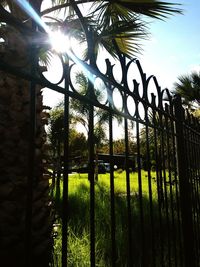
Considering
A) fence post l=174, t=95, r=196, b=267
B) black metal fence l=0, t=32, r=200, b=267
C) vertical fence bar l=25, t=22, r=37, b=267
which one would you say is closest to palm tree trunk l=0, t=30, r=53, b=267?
black metal fence l=0, t=32, r=200, b=267

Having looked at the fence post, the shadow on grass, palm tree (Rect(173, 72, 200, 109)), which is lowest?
the shadow on grass

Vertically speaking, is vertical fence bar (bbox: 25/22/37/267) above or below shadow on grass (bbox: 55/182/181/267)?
above

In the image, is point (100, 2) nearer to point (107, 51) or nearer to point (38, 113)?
point (107, 51)

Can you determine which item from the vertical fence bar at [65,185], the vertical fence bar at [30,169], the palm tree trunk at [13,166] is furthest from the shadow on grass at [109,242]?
the vertical fence bar at [30,169]

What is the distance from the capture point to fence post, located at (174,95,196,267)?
2.18m

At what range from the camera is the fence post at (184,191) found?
2.18 metres

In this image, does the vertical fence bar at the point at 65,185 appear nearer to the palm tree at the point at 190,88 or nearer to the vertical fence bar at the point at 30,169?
the vertical fence bar at the point at 30,169

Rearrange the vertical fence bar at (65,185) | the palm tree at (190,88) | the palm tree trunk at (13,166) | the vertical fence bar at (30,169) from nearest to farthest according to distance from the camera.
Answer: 1. the vertical fence bar at (30,169)
2. the vertical fence bar at (65,185)
3. the palm tree trunk at (13,166)
4. the palm tree at (190,88)

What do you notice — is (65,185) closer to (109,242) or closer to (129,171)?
(129,171)

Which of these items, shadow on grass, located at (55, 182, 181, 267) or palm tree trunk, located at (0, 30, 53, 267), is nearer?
palm tree trunk, located at (0, 30, 53, 267)

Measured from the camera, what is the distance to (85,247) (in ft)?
9.85

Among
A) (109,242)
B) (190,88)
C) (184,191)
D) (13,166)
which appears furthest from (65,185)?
(190,88)

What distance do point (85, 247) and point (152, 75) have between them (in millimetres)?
1980

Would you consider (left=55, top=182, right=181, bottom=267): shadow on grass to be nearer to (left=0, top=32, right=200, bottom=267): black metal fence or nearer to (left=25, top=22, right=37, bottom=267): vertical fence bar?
(left=0, top=32, right=200, bottom=267): black metal fence
